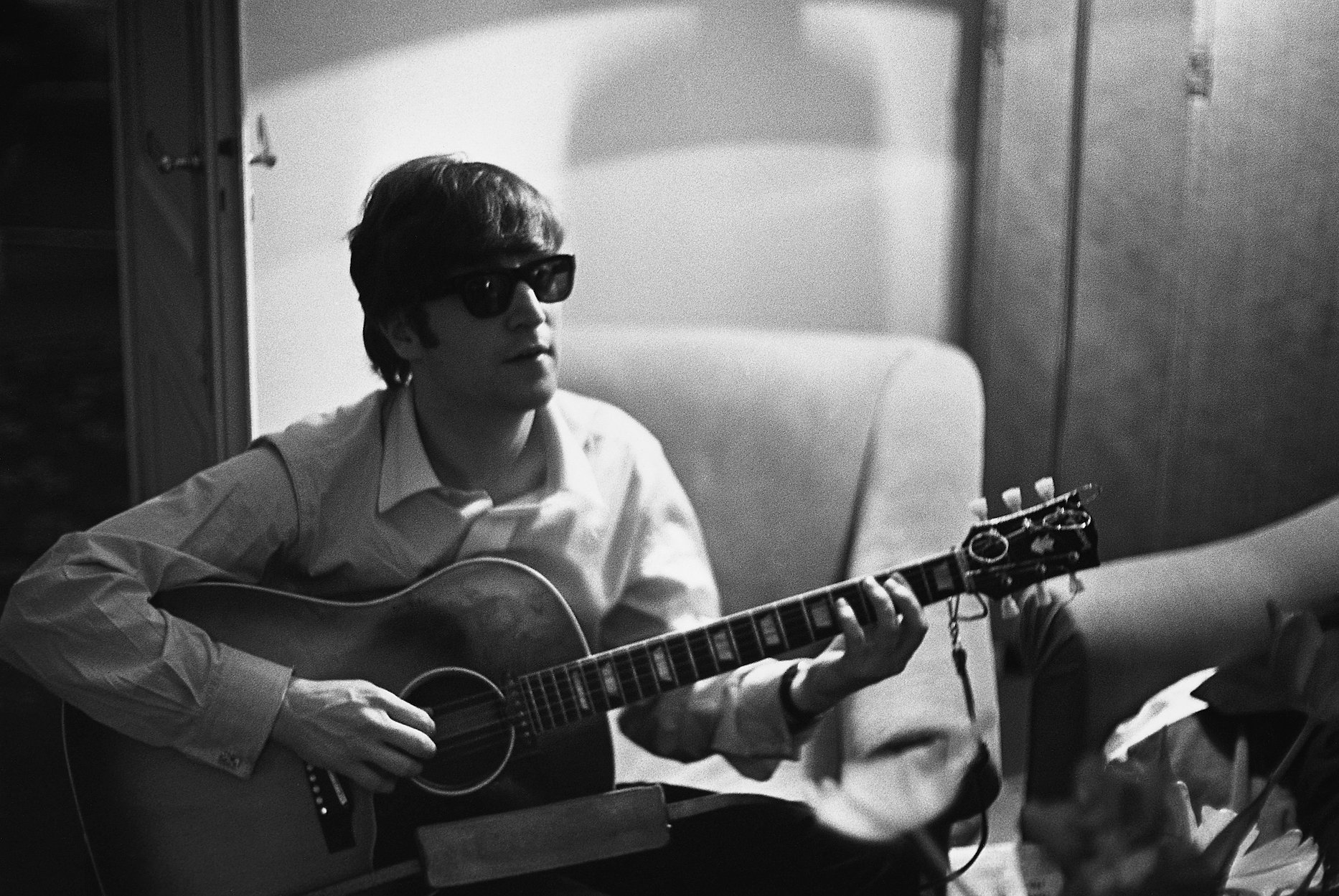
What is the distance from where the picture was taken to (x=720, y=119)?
90.6 inches

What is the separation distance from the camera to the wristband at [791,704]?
1465 mm

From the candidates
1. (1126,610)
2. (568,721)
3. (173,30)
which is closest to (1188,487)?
(1126,610)

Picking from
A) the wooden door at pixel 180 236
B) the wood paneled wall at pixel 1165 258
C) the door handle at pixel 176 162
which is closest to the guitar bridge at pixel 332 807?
the wooden door at pixel 180 236

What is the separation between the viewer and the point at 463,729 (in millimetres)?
1396

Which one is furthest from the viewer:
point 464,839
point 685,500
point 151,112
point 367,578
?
point 151,112

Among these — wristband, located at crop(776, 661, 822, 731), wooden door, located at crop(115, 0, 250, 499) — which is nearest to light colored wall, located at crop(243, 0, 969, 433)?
wooden door, located at crop(115, 0, 250, 499)

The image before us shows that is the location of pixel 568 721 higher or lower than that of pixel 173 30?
lower

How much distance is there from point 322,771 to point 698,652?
1.22ft

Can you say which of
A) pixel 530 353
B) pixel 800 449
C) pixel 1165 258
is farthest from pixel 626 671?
pixel 1165 258

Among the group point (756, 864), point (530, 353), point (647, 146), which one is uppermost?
point (647, 146)

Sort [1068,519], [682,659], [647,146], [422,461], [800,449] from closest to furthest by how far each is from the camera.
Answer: [1068,519]
[682,659]
[422,461]
[800,449]
[647,146]

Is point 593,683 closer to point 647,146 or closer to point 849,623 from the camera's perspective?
point 849,623

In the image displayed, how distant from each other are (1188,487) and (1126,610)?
0.85m

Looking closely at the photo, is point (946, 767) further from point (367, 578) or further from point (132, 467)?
point (132, 467)
